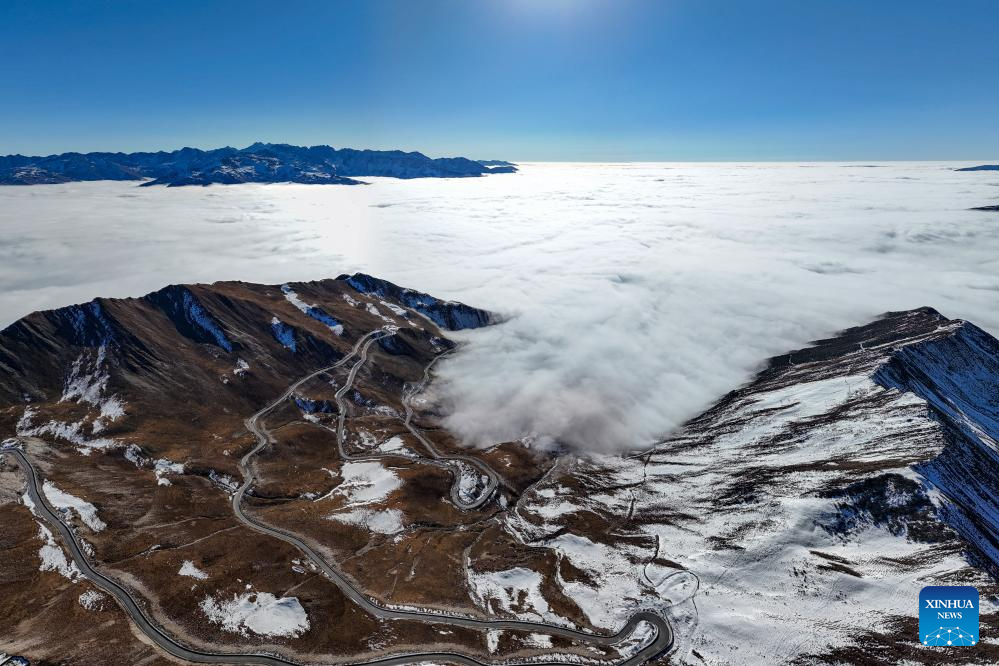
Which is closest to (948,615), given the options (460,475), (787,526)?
(787,526)

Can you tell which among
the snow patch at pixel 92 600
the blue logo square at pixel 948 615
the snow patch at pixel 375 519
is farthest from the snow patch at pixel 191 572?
the blue logo square at pixel 948 615

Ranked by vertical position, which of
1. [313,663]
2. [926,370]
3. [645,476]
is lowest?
[645,476]

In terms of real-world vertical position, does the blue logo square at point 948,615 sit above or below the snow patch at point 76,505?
below

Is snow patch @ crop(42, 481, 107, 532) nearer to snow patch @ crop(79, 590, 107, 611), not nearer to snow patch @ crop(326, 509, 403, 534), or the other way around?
snow patch @ crop(79, 590, 107, 611)

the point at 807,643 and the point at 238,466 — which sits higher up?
the point at 238,466

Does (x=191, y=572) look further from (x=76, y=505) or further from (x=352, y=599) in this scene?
(x=76, y=505)

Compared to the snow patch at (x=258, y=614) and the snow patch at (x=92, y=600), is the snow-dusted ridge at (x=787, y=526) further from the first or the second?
the snow patch at (x=92, y=600)

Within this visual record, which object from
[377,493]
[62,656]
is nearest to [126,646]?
[62,656]

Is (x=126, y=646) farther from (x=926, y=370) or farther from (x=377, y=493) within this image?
(x=926, y=370)

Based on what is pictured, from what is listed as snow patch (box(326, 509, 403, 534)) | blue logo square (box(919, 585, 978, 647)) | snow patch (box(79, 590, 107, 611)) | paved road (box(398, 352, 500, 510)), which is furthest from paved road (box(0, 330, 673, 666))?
blue logo square (box(919, 585, 978, 647))
